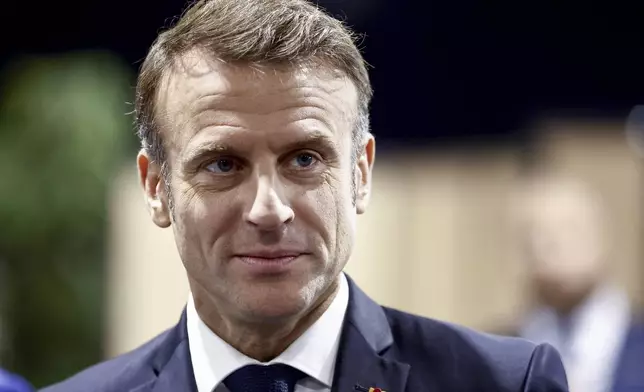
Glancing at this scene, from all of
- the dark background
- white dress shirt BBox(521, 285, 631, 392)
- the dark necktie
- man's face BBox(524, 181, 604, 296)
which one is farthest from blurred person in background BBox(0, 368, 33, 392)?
the dark background

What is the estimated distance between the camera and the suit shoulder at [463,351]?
6.44 feet

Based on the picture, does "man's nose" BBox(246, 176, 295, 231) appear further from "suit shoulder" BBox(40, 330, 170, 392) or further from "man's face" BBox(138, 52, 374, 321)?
"suit shoulder" BBox(40, 330, 170, 392)

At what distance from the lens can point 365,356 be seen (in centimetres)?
196

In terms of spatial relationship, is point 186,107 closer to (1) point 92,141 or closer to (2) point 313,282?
(2) point 313,282

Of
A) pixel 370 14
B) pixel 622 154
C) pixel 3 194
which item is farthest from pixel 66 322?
pixel 622 154

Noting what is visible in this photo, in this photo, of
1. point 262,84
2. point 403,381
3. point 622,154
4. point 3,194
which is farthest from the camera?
point 622,154

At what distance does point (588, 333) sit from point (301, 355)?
1.89 metres

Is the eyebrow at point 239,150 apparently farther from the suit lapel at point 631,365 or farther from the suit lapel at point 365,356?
the suit lapel at point 631,365

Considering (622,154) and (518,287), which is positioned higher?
(622,154)

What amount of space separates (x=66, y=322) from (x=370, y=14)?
1.83 m

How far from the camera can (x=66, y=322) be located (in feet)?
14.9

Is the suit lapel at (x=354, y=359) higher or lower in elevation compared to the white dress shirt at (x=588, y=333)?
higher

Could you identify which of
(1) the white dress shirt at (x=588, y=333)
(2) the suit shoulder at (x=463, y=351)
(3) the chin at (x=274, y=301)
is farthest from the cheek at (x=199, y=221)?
(1) the white dress shirt at (x=588, y=333)

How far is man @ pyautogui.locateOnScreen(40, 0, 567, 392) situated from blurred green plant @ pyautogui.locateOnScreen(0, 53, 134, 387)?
2.57 m
